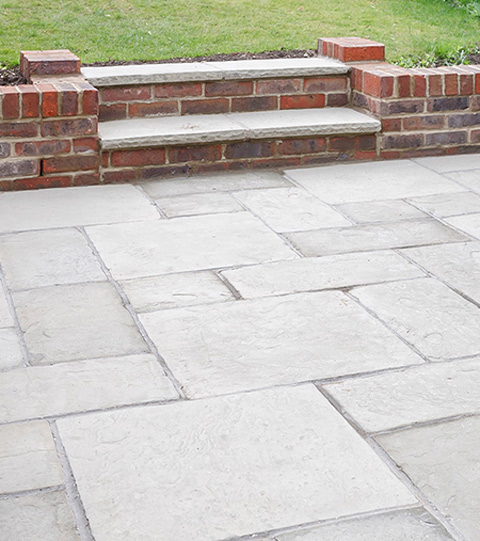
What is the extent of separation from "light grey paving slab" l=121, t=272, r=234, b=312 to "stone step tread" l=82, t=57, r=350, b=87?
189 cm

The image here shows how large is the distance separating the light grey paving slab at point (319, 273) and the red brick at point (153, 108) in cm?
185

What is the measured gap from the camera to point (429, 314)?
3.02 metres

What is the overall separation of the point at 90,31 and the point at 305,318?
4077mm

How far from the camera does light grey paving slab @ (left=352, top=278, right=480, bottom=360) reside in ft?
9.15

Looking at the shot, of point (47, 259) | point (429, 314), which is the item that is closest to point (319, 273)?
point (429, 314)

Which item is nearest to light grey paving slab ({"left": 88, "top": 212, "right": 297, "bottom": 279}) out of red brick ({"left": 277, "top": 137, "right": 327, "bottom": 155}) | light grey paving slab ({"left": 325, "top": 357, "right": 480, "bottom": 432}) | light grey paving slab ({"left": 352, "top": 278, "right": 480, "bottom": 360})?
light grey paving slab ({"left": 352, "top": 278, "right": 480, "bottom": 360})

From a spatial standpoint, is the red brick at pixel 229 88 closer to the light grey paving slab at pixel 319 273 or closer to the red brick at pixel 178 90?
the red brick at pixel 178 90

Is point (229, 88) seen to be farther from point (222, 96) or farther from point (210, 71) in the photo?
point (210, 71)

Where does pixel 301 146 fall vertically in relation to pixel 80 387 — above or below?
above

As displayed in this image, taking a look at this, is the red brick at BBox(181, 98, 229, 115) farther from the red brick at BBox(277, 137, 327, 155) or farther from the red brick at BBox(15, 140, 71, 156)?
the red brick at BBox(15, 140, 71, 156)

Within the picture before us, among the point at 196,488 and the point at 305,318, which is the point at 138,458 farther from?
the point at 305,318

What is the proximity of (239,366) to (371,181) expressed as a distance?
2.29m

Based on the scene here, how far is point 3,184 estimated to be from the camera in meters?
4.41

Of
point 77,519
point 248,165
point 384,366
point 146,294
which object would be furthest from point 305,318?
point 248,165
